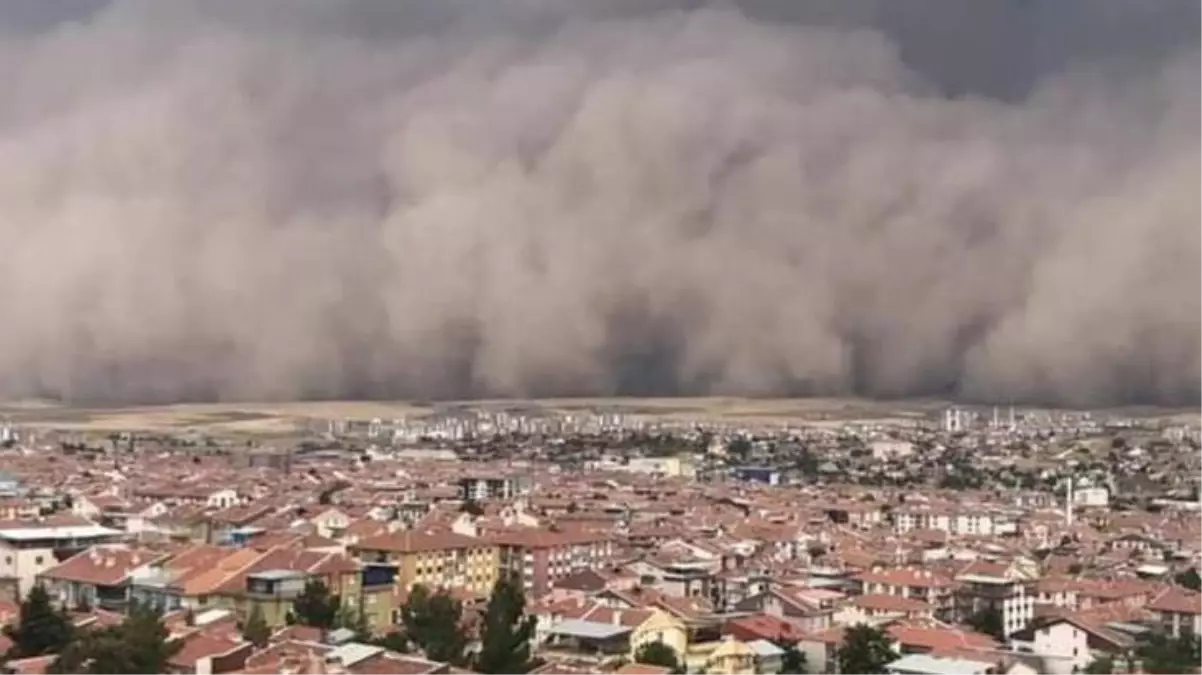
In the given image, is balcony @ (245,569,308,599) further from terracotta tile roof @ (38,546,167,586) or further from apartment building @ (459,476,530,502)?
apartment building @ (459,476,530,502)

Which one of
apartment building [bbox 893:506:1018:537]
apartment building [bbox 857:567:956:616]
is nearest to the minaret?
apartment building [bbox 893:506:1018:537]

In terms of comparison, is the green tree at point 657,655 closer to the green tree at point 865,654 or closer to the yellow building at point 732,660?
the yellow building at point 732,660

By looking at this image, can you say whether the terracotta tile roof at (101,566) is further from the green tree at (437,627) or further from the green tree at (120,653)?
the green tree at (120,653)

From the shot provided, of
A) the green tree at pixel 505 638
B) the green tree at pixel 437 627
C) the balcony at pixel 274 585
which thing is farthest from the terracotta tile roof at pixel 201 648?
the balcony at pixel 274 585

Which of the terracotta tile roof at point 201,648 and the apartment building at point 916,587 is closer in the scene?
the terracotta tile roof at point 201,648

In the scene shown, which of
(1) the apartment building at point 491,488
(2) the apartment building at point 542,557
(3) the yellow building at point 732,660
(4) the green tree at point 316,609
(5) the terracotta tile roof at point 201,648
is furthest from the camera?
(1) the apartment building at point 491,488

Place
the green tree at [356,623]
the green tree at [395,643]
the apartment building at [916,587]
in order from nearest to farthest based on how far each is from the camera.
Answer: the green tree at [395,643], the green tree at [356,623], the apartment building at [916,587]

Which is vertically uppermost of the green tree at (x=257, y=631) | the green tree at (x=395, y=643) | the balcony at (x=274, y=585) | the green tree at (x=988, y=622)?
the balcony at (x=274, y=585)

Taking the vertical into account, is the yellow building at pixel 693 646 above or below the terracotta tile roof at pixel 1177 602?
below
